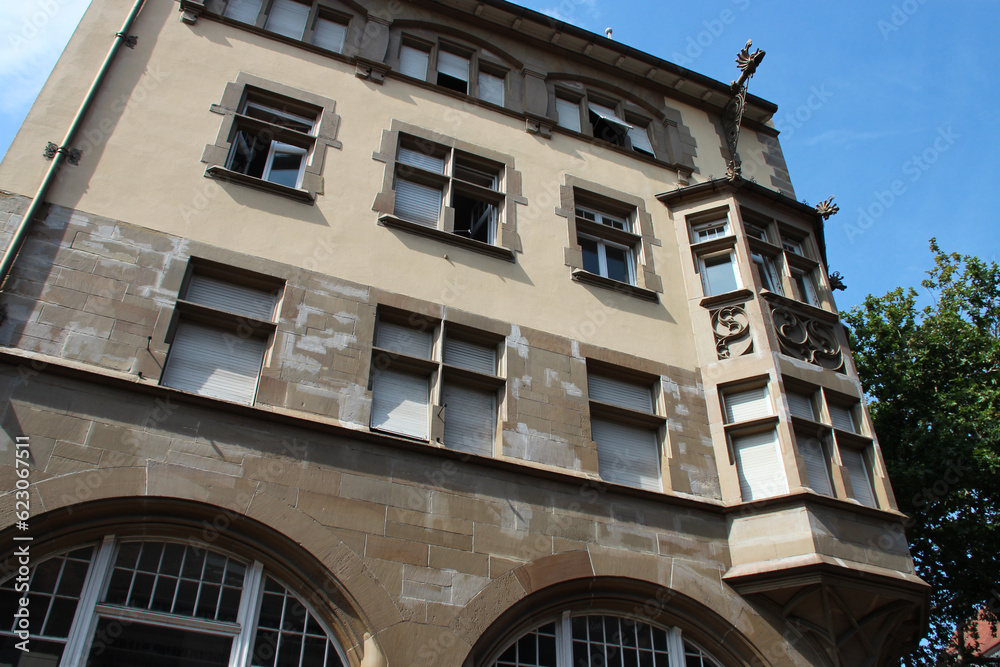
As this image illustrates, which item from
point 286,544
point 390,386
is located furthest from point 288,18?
point 286,544

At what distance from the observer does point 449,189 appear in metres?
12.4

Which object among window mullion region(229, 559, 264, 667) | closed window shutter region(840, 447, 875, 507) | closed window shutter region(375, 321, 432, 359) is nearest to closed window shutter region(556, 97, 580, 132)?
closed window shutter region(375, 321, 432, 359)

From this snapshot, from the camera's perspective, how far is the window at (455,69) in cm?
1462

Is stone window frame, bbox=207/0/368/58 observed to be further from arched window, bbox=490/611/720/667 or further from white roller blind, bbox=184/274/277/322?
arched window, bbox=490/611/720/667

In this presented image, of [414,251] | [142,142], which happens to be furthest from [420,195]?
[142,142]

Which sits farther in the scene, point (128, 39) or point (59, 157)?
point (128, 39)

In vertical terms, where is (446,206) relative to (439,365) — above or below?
above

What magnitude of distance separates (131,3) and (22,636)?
9.85m

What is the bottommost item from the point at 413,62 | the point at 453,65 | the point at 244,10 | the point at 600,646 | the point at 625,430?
the point at 600,646

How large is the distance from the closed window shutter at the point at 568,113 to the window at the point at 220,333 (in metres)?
8.00

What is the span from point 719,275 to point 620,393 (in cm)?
344

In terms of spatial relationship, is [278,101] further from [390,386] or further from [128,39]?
[390,386]

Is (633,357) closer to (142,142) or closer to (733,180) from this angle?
(733,180)

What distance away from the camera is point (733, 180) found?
544 inches
